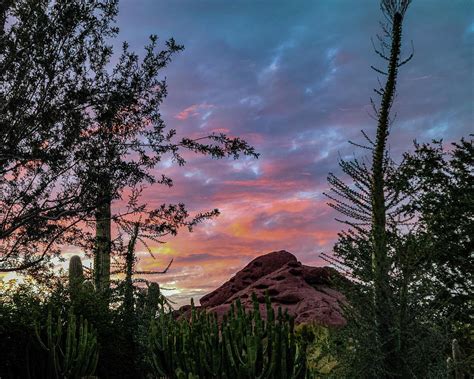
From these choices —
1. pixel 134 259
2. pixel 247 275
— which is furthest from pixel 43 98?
pixel 247 275

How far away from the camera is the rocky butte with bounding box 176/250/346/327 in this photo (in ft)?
51.3

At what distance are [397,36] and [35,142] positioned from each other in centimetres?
A: 897

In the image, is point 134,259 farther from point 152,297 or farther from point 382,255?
point 382,255

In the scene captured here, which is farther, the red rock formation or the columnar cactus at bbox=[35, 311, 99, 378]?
the red rock formation

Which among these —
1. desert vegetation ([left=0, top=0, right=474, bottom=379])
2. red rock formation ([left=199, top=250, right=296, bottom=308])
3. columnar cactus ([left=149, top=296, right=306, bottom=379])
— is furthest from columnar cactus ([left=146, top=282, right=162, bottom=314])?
red rock formation ([left=199, top=250, right=296, bottom=308])

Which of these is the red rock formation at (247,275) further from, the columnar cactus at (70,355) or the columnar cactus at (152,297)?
the columnar cactus at (70,355)

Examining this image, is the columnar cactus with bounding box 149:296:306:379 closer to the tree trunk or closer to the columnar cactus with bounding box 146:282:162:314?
the tree trunk

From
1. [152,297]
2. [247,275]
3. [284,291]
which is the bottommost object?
[152,297]

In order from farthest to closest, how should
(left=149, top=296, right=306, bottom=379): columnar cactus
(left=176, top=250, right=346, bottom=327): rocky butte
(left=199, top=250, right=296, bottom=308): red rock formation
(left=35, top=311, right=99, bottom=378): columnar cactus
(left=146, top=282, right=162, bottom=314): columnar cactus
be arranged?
(left=199, top=250, right=296, bottom=308): red rock formation < (left=176, top=250, right=346, bottom=327): rocky butte < (left=146, top=282, right=162, bottom=314): columnar cactus < (left=35, top=311, right=99, bottom=378): columnar cactus < (left=149, top=296, right=306, bottom=379): columnar cactus

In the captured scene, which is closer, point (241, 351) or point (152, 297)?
point (241, 351)

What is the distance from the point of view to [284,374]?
5742 millimetres

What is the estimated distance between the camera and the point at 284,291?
59.0 feet

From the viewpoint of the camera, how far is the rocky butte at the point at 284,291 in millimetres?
15633

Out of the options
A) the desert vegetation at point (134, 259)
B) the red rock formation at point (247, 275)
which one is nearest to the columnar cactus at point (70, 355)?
the desert vegetation at point (134, 259)
